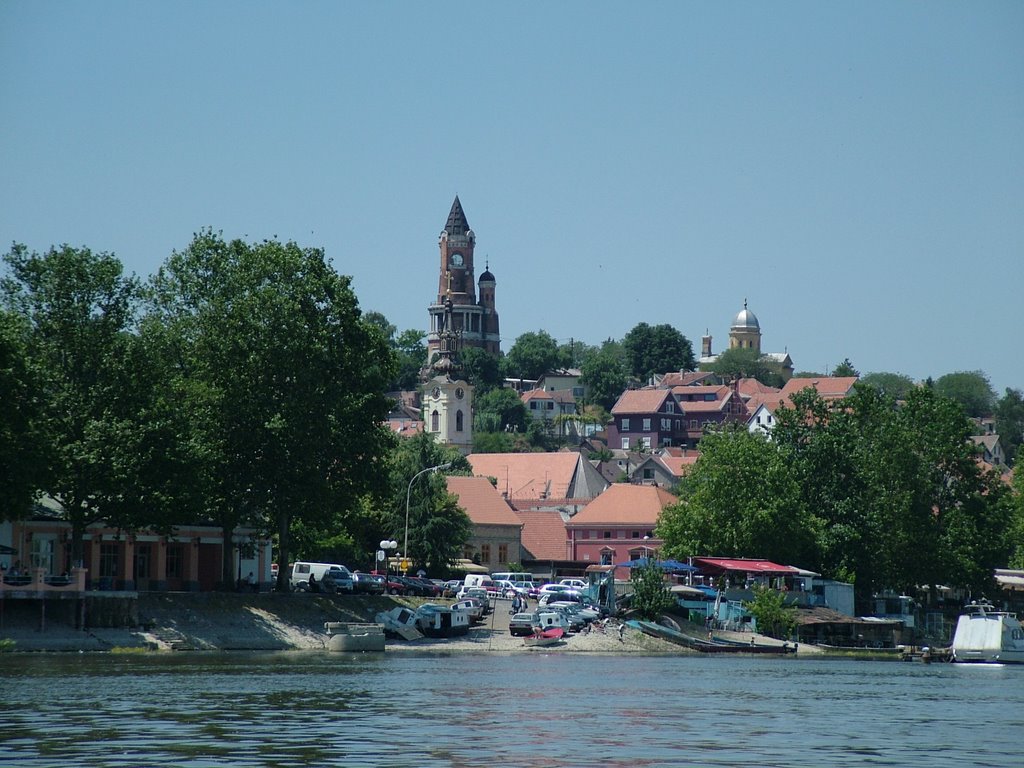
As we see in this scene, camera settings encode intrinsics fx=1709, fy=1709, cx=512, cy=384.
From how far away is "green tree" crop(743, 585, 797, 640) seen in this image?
288ft

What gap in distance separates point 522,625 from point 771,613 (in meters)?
15.8

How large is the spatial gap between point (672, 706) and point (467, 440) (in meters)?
149

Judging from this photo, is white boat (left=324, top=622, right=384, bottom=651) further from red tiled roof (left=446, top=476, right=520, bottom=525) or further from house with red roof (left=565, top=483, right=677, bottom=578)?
house with red roof (left=565, top=483, right=677, bottom=578)

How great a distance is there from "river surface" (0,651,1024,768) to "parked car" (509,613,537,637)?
1398cm

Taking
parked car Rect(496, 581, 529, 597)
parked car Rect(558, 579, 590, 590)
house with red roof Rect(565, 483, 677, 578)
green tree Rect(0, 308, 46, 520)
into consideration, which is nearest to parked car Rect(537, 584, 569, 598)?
parked car Rect(558, 579, 590, 590)

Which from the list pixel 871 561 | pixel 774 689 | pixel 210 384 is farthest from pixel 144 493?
pixel 871 561

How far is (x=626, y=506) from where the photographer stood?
422 feet

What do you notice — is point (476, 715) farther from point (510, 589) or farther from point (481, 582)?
point (481, 582)

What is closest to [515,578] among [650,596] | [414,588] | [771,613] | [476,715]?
[414,588]

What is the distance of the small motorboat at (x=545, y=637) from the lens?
253ft

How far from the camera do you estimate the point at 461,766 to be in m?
30.1

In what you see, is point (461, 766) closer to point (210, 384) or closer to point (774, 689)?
point (774, 689)

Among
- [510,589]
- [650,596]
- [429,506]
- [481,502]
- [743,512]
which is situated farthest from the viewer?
[481,502]

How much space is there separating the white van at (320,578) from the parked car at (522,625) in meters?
9.36
